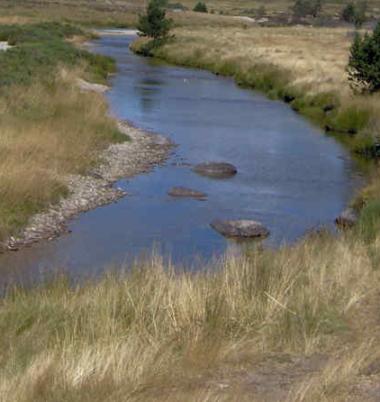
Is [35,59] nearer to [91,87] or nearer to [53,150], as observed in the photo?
[91,87]

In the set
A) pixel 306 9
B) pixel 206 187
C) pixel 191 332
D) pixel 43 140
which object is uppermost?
pixel 191 332

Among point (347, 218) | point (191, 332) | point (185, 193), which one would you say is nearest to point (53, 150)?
point (185, 193)

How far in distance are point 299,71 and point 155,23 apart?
70.8ft

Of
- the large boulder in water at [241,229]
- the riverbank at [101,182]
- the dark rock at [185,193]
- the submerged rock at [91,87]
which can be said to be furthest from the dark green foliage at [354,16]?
the large boulder in water at [241,229]

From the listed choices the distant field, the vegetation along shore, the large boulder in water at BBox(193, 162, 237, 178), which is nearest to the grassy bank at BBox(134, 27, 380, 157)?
the large boulder in water at BBox(193, 162, 237, 178)

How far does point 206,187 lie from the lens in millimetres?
19469

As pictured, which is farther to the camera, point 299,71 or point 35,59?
point 299,71

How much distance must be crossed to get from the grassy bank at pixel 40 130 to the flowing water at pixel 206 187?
0.95 metres

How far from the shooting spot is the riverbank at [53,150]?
15.4 metres

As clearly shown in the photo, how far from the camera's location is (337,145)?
2547cm

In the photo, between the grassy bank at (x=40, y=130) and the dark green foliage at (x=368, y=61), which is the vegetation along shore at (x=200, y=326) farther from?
the dark green foliage at (x=368, y=61)

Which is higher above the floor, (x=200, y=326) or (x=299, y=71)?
(x=200, y=326)

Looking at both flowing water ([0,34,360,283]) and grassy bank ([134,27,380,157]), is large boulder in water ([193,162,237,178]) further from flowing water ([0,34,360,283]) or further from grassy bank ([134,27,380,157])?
grassy bank ([134,27,380,157])

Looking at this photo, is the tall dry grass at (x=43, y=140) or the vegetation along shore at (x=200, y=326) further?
the tall dry grass at (x=43, y=140)
